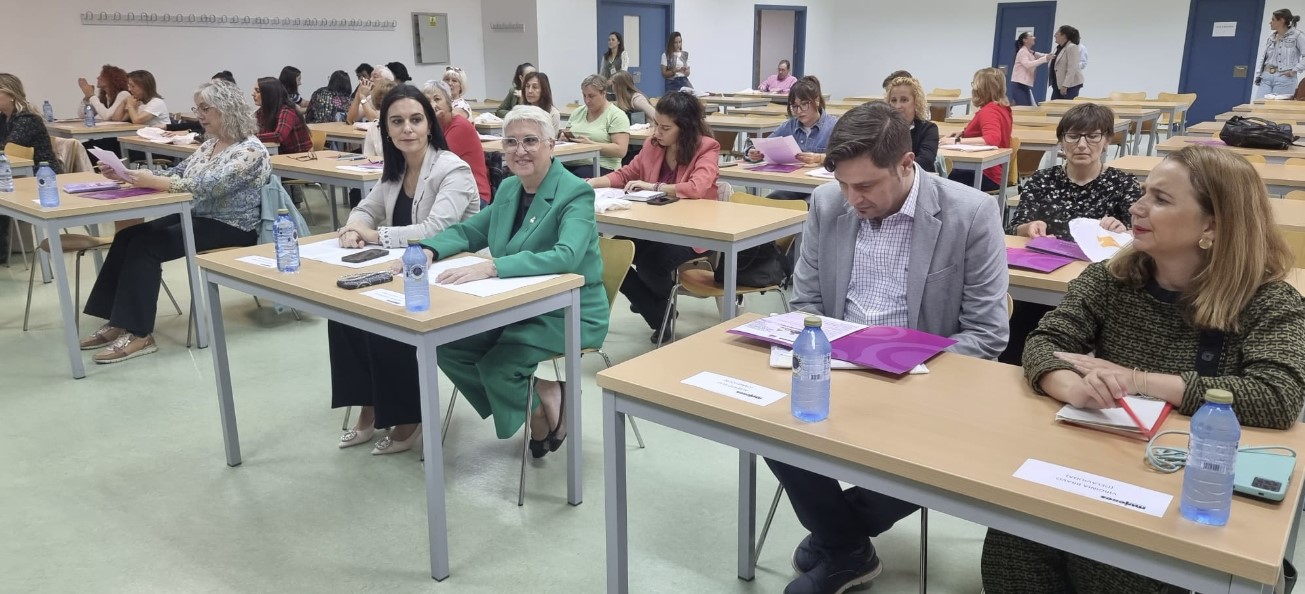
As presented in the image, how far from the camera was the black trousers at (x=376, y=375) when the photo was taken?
117 inches

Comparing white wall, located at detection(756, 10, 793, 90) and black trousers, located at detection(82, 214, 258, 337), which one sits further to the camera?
white wall, located at detection(756, 10, 793, 90)

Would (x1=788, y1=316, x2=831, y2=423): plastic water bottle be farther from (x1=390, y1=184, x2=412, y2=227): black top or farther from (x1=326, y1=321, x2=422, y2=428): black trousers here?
(x1=390, y1=184, x2=412, y2=227): black top

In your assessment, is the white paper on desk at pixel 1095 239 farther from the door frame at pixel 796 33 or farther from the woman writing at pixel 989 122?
the door frame at pixel 796 33

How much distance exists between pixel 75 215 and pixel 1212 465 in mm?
4112

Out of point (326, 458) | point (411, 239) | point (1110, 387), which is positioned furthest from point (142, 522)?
point (1110, 387)

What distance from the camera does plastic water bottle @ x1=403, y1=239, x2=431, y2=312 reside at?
2.28 meters

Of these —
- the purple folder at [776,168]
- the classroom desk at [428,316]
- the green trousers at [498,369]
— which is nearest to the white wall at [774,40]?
the purple folder at [776,168]

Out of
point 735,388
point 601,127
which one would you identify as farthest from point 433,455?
point 601,127

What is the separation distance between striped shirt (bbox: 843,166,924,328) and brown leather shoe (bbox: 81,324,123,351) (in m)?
3.71

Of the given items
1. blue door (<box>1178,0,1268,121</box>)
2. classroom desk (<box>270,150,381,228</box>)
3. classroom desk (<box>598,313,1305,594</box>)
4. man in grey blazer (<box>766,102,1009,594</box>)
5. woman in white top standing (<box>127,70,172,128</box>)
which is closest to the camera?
classroom desk (<box>598,313,1305,594</box>)

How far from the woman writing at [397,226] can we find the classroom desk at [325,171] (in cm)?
150

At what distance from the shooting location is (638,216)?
12.3ft

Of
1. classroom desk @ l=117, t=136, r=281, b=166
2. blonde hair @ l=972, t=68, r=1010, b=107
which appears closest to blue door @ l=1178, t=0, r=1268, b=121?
blonde hair @ l=972, t=68, r=1010, b=107

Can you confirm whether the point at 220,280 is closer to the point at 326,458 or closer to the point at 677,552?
the point at 326,458
